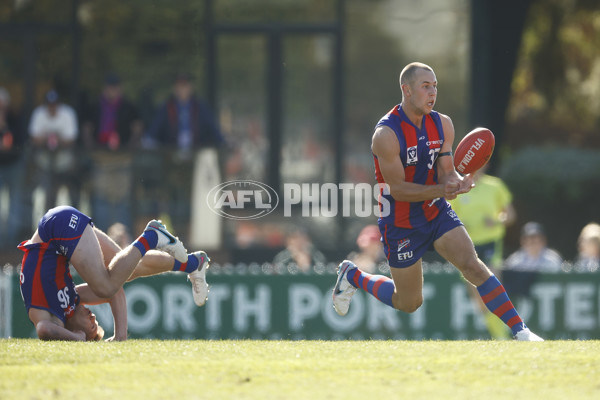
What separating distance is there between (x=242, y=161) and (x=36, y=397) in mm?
8825

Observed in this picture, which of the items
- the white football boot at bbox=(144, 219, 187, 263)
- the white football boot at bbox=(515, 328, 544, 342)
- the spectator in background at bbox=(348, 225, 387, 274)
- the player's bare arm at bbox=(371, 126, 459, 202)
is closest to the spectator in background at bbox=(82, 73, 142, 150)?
the spectator in background at bbox=(348, 225, 387, 274)

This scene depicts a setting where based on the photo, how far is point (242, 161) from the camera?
1537 centimetres

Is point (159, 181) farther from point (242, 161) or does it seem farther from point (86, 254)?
point (86, 254)

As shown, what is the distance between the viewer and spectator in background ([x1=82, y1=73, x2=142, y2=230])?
47.9 ft

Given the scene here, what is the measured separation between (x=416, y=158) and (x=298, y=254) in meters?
5.89

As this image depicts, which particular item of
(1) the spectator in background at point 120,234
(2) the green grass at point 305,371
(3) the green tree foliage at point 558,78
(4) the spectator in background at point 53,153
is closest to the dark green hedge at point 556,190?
(3) the green tree foliage at point 558,78

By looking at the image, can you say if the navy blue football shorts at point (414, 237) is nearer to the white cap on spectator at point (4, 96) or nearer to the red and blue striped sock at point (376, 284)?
the red and blue striped sock at point (376, 284)

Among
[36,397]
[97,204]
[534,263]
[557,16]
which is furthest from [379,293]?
[557,16]

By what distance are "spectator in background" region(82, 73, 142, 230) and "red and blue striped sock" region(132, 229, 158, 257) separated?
551 cm

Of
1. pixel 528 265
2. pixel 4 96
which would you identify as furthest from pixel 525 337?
pixel 4 96

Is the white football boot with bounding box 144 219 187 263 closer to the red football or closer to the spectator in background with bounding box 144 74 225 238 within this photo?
the red football

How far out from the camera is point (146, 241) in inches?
358

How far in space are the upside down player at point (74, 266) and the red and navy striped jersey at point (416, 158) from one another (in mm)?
1886

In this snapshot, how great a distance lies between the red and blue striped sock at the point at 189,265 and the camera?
9.49 metres
